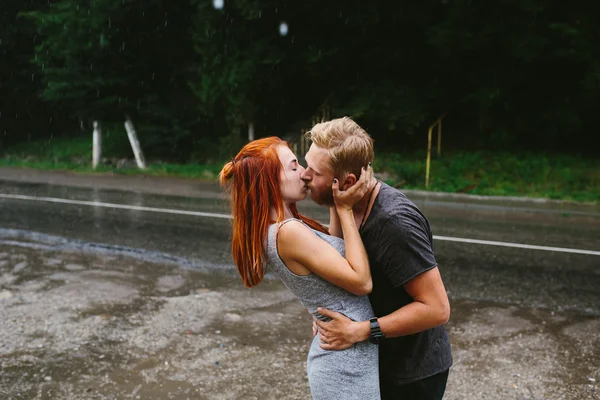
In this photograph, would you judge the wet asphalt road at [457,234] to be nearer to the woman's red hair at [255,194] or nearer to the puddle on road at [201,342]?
the puddle on road at [201,342]

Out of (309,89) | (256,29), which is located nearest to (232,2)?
(256,29)

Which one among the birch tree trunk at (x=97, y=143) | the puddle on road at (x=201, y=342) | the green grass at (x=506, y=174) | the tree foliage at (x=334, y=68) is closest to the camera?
the puddle on road at (x=201, y=342)

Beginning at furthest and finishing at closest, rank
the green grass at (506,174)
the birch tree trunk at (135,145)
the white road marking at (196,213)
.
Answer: the birch tree trunk at (135,145) < the green grass at (506,174) < the white road marking at (196,213)

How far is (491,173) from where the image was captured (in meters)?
14.9

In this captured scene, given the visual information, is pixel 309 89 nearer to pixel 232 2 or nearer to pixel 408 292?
pixel 232 2

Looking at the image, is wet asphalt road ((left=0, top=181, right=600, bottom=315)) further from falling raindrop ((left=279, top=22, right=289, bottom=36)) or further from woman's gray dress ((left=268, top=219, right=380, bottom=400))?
falling raindrop ((left=279, top=22, right=289, bottom=36))

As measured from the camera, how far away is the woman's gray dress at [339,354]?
2.20 metres

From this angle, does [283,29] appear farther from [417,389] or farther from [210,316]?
Result: [417,389]

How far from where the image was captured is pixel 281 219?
222cm

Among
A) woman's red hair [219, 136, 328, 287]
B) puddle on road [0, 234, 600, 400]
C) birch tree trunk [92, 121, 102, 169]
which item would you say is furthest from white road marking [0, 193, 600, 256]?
woman's red hair [219, 136, 328, 287]

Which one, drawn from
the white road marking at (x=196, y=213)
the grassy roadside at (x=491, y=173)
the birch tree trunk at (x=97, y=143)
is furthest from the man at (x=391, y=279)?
the birch tree trunk at (x=97, y=143)

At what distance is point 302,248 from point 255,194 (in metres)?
0.27

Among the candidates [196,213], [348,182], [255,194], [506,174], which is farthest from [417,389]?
[506,174]

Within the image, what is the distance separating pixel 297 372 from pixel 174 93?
1680 centimetres
